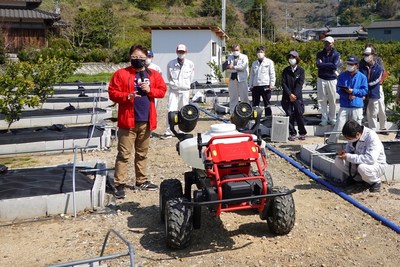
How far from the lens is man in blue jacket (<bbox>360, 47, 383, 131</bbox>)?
27.1 ft

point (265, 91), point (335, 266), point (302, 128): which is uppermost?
point (265, 91)

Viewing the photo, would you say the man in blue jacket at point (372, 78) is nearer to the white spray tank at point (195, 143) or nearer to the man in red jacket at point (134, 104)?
the man in red jacket at point (134, 104)

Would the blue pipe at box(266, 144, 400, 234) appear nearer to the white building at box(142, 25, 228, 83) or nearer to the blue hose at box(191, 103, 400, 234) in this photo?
the blue hose at box(191, 103, 400, 234)

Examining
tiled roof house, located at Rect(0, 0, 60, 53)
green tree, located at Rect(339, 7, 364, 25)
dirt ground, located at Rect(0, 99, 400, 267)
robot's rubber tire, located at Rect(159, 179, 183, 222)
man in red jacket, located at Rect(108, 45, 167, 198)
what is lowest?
dirt ground, located at Rect(0, 99, 400, 267)

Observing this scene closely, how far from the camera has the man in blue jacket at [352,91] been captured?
6.85 meters

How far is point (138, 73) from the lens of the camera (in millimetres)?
5430

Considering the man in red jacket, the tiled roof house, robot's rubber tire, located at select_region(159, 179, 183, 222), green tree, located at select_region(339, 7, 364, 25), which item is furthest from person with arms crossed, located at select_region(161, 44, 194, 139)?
green tree, located at select_region(339, 7, 364, 25)

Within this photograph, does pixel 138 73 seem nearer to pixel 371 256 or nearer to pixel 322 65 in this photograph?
pixel 371 256

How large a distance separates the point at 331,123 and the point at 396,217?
4.36 metres

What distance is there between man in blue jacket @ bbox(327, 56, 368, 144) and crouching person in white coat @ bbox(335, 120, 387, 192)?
4.56 feet

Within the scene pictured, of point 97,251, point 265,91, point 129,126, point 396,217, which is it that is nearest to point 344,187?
point 396,217

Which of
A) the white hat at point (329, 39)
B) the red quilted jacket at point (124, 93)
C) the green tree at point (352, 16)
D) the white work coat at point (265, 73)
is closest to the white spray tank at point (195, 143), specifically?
the red quilted jacket at point (124, 93)

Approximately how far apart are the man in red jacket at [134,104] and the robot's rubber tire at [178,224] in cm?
157

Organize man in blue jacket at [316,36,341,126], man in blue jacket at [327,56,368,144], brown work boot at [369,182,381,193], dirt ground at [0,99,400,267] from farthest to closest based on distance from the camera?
man in blue jacket at [316,36,341,126]
man in blue jacket at [327,56,368,144]
brown work boot at [369,182,381,193]
dirt ground at [0,99,400,267]
